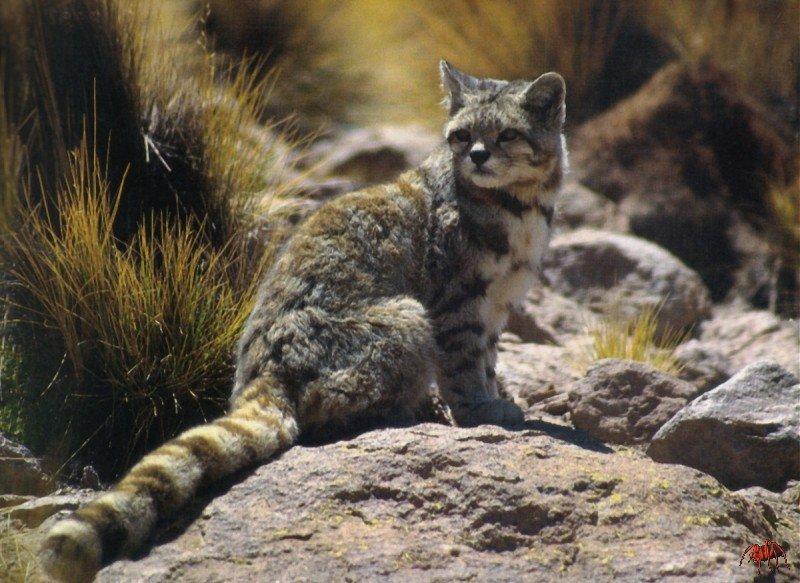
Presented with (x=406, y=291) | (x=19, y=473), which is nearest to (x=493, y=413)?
(x=406, y=291)

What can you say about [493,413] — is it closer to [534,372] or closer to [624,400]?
[624,400]

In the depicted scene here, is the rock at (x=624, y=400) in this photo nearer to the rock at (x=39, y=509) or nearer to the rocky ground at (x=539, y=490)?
the rocky ground at (x=539, y=490)

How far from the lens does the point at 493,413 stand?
6188mm

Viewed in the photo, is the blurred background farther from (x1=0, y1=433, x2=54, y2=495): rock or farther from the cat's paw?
the cat's paw

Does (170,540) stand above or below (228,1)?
below

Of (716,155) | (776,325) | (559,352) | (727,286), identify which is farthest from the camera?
(716,155)

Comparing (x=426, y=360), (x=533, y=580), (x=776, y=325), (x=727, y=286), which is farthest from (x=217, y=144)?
(x=727, y=286)

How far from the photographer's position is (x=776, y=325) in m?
9.89

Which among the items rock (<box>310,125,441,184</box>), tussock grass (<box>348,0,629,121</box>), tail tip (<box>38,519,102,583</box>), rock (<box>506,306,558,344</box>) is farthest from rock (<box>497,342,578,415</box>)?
tussock grass (<box>348,0,629,121</box>)

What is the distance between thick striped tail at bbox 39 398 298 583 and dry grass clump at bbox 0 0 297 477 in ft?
3.56

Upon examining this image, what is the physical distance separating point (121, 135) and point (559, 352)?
384 cm

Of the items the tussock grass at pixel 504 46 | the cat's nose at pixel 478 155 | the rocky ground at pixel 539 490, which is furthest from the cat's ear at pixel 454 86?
the tussock grass at pixel 504 46

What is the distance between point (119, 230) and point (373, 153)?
5.76m

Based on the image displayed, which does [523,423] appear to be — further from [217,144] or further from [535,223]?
[217,144]
